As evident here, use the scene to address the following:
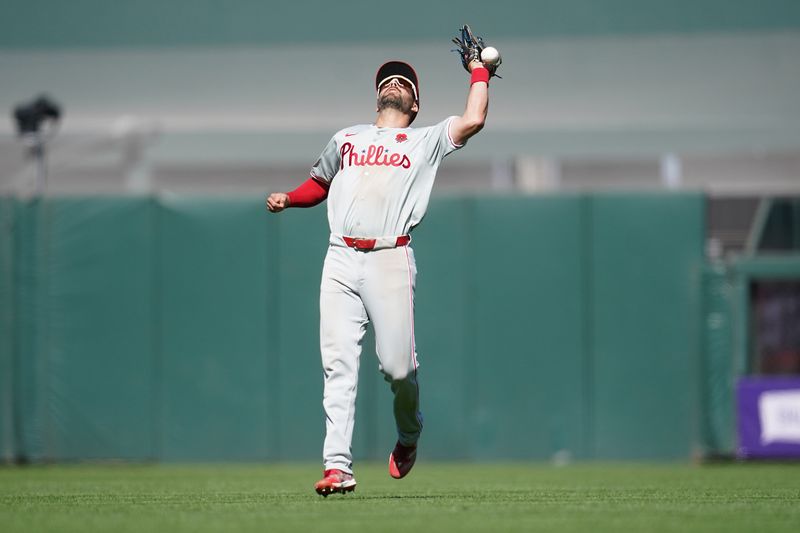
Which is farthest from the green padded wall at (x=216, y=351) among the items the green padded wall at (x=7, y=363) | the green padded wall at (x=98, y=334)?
the green padded wall at (x=7, y=363)

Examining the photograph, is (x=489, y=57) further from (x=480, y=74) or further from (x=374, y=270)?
(x=374, y=270)

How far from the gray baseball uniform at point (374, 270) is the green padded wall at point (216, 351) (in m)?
6.13

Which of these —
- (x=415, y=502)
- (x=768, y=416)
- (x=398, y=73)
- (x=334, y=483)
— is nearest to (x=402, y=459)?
(x=415, y=502)

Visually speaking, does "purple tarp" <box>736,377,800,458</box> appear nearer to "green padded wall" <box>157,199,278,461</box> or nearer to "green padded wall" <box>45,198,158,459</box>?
"green padded wall" <box>157,199,278,461</box>

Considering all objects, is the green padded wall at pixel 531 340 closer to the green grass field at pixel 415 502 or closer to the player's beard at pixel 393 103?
the green grass field at pixel 415 502

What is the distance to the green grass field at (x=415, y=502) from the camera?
4754 mm

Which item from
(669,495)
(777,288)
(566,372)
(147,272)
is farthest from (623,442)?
(669,495)

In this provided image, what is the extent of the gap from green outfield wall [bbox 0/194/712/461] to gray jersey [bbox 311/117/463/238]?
589cm

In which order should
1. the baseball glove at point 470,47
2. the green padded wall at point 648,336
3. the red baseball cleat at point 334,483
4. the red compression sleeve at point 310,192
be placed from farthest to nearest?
the green padded wall at point 648,336 → the red compression sleeve at point 310,192 → the baseball glove at point 470,47 → the red baseball cleat at point 334,483

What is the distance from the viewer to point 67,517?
17.0ft

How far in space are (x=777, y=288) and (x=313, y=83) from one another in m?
6.57

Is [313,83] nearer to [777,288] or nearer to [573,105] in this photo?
[573,105]

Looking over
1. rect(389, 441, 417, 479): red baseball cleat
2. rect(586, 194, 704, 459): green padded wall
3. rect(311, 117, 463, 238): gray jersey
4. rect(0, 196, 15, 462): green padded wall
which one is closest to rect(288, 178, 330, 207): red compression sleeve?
rect(311, 117, 463, 238): gray jersey

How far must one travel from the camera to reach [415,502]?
5840 mm
